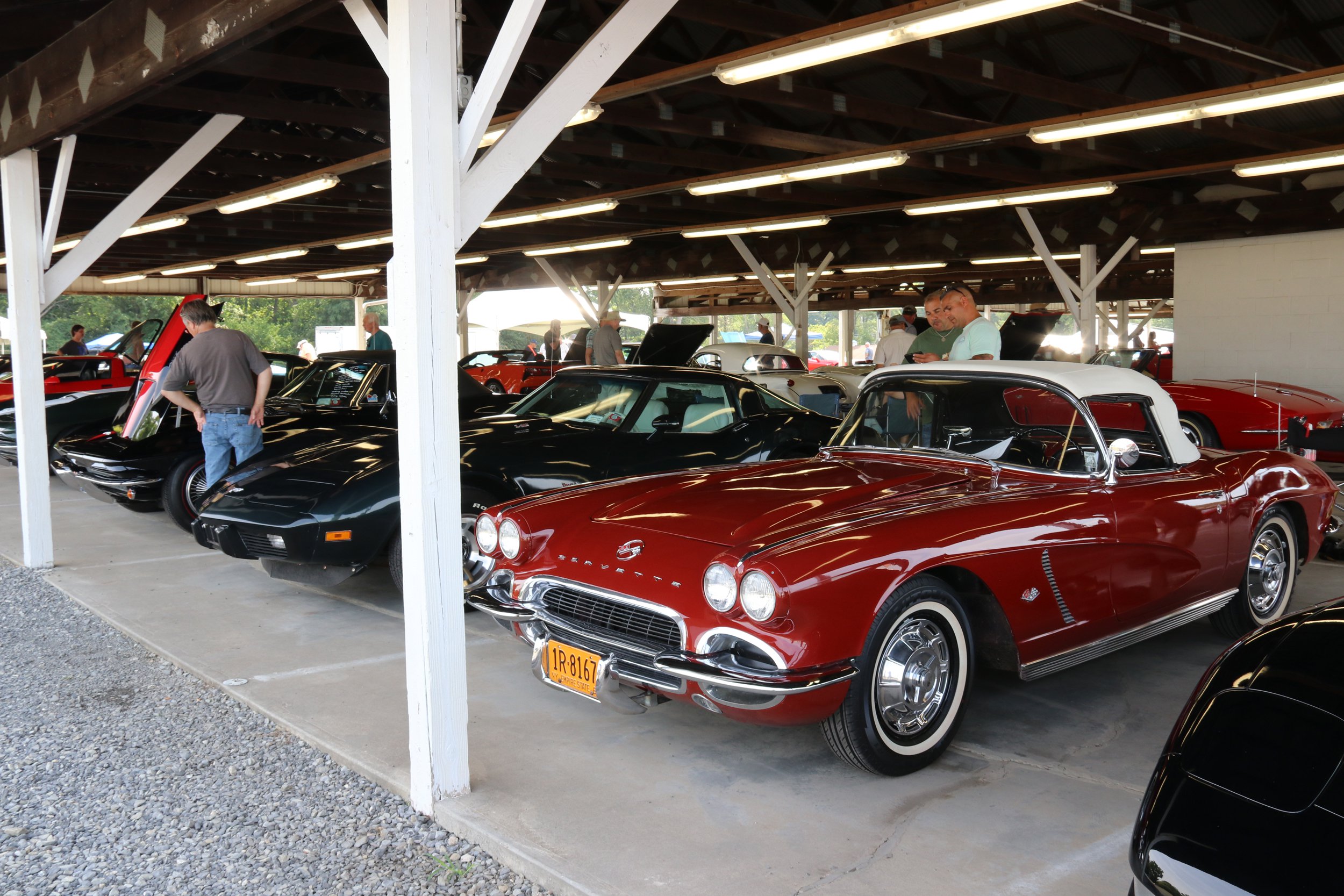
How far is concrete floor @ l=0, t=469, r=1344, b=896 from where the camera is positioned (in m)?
2.91

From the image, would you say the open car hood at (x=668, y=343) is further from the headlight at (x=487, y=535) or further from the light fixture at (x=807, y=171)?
the headlight at (x=487, y=535)

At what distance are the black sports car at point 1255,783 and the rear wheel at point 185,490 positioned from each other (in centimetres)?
744

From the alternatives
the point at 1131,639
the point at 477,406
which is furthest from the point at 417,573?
the point at 477,406

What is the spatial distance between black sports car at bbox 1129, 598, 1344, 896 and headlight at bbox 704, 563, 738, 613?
140 centimetres

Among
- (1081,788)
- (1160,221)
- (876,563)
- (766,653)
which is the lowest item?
(1081,788)

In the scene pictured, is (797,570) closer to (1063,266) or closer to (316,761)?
(316,761)

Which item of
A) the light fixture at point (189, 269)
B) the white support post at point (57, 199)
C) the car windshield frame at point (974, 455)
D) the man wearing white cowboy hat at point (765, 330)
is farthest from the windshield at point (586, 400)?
the light fixture at point (189, 269)

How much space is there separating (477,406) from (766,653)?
5.67 m

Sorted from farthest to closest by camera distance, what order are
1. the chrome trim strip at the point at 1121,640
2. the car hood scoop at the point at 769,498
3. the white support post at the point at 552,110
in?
the chrome trim strip at the point at 1121,640 < the car hood scoop at the point at 769,498 < the white support post at the point at 552,110

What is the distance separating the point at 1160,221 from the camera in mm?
15039

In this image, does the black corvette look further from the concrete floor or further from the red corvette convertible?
the red corvette convertible

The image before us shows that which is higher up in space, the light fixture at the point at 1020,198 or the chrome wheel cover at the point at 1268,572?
the light fixture at the point at 1020,198

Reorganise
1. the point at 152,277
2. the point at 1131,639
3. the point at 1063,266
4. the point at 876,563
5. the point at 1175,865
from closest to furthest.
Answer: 1. the point at 1175,865
2. the point at 876,563
3. the point at 1131,639
4. the point at 1063,266
5. the point at 152,277

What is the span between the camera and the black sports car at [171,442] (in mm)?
7930
